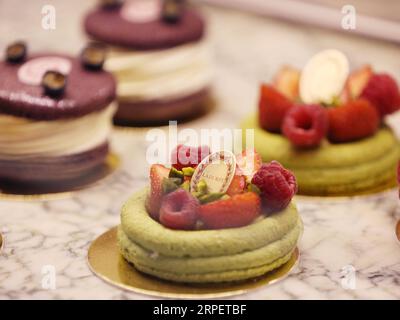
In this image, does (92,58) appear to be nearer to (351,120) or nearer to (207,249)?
(351,120)

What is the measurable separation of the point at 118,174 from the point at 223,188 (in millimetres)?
837

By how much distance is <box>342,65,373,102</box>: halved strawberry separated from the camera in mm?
3303

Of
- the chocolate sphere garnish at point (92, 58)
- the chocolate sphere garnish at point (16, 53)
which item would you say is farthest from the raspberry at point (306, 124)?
the chocolate sphere garnish at point (16, 53)

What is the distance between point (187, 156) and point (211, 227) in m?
0.26

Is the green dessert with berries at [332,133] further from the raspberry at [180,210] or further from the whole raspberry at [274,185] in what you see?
the raspberry at [180,210]

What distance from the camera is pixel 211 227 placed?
2.52m

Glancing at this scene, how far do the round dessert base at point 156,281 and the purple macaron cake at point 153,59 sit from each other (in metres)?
1.13

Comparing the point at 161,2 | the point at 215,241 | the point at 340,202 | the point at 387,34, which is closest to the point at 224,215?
the point at 215,241

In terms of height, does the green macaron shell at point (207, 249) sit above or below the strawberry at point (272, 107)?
below

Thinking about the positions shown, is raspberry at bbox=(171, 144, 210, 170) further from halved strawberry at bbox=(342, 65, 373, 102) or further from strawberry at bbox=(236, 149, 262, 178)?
halved strawberry at bbox=(342, 65, 373, 102)

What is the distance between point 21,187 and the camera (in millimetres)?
3188

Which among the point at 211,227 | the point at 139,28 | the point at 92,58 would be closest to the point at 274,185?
the point at 211,227

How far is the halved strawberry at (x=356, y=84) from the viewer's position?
3.30 meters

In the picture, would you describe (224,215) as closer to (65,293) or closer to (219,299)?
(219,299)
